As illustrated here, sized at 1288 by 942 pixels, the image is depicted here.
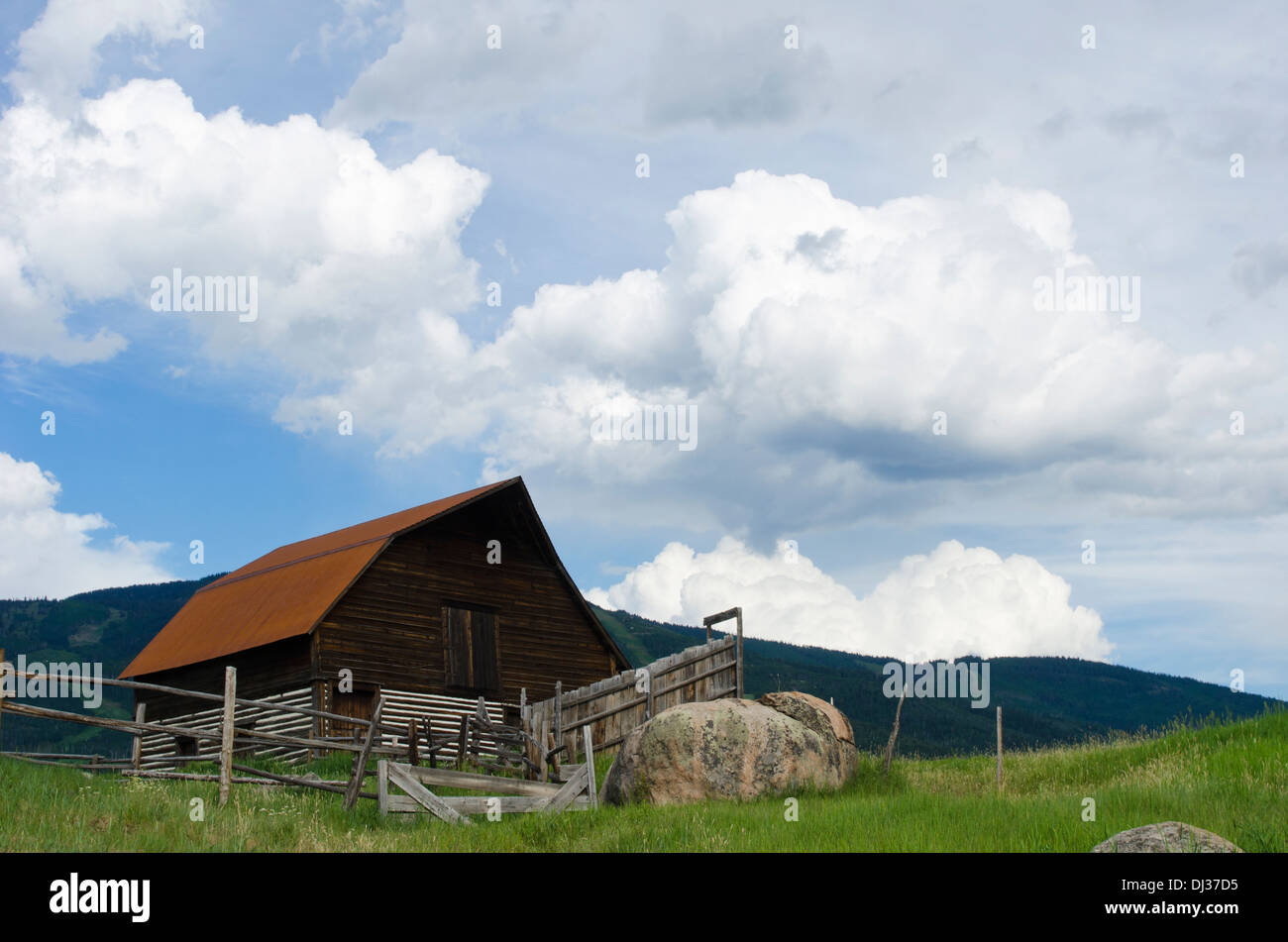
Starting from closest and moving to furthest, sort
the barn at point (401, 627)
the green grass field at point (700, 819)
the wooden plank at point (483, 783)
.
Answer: the green grass field at point (700, 819) < the wooden plank at point (483, 783) < the barn at point (401, 627)

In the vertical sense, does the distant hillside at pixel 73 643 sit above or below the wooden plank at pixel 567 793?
above

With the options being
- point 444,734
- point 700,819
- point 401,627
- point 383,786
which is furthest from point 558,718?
point 700,819

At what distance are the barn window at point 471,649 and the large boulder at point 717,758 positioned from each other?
13.8 m

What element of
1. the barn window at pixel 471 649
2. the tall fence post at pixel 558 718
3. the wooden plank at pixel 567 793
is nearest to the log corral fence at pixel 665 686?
the tall fence post at pixel 558 718

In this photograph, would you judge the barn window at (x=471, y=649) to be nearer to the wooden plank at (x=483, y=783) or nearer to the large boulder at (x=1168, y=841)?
the wooden plank at (x=483, y=783)

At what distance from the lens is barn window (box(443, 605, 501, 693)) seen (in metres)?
31.0

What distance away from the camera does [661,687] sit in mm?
24281

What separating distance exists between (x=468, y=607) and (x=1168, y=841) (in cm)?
2430

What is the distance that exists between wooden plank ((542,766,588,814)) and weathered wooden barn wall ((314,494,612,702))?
12.9 meters

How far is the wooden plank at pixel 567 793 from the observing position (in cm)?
1645
